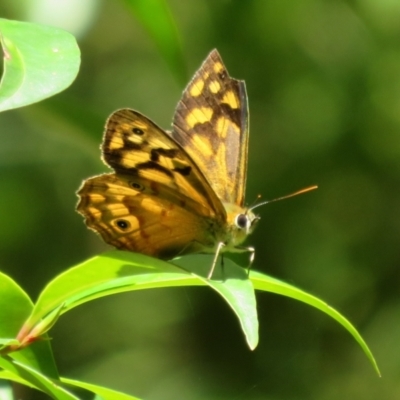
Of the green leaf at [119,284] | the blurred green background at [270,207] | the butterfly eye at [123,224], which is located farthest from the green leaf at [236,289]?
the blurred green background at [270,207]

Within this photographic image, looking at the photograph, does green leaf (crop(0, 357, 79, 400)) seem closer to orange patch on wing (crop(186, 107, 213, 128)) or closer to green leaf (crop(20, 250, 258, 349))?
green leaf (crop(20, 250, 258, 349))

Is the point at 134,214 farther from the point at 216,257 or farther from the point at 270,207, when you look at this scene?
the point at 270,207

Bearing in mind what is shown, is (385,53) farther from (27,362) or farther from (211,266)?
(27,362)

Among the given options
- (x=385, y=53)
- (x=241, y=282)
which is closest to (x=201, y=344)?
(x=385, y=53)

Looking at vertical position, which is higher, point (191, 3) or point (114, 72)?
point (191, 3)

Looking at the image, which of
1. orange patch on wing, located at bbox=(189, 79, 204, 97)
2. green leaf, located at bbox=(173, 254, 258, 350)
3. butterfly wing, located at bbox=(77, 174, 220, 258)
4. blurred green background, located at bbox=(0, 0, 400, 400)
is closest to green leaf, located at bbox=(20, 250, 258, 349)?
green leaf, located at bbox=(173, 254, 258, 350)

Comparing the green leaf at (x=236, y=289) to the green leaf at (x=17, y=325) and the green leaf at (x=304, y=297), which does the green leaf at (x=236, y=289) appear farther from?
the green leaf at (x=17, y=325)

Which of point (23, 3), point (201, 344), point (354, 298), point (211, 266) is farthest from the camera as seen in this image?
point (201, 344)
